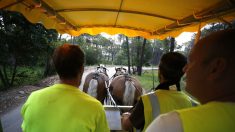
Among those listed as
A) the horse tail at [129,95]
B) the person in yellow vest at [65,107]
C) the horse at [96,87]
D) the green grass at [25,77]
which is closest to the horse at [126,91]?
the horse tail at [129,95]

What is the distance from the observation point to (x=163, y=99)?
2.47 m

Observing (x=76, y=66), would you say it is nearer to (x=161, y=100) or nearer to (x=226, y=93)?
(x=161, y=100)

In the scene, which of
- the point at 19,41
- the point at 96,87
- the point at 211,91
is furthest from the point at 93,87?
the point at 19,41

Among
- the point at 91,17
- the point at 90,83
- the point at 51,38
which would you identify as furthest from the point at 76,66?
the point at 51,38

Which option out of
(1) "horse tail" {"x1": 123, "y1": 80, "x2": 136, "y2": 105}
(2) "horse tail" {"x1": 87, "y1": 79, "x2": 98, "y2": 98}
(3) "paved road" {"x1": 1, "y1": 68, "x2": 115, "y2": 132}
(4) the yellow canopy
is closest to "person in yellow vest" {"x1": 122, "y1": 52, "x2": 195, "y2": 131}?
(4) the yellow canopy

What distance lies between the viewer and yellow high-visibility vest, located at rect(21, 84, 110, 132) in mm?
2072

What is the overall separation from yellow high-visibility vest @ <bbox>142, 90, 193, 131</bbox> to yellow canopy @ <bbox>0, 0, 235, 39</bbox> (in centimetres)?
109

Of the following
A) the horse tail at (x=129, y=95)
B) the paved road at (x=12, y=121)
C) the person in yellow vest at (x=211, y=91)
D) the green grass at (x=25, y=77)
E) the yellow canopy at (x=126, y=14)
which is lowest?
the paved road at (x=12, y=121)

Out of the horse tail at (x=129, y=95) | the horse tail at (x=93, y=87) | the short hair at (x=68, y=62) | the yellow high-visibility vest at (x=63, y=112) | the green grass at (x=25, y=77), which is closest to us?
the yellow high-visibility vest at (x=63, y=112)

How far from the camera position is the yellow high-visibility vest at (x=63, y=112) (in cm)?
207

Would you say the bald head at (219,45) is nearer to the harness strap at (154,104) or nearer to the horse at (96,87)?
the harness strap at (154,104)

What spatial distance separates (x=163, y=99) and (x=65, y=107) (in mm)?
871

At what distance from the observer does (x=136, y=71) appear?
27609 mm

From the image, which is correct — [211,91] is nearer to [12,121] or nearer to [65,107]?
[65,107]
